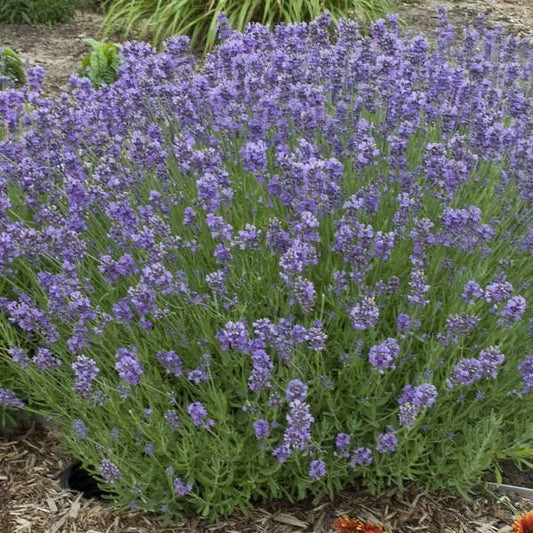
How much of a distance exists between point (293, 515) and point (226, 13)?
5.96 m

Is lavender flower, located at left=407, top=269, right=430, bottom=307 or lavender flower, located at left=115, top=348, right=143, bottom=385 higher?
lavender flower, located at left=407, top=269, right=430, bottom=307

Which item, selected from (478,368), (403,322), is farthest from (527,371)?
(403,322)

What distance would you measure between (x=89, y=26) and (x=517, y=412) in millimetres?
7898

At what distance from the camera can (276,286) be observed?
8.80ft

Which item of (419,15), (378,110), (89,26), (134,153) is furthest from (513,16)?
(134,153)

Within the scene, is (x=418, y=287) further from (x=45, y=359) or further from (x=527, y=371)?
(x=45, y=359)

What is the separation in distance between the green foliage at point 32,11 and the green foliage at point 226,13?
1.00 m

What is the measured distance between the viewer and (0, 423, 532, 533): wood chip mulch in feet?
8.82

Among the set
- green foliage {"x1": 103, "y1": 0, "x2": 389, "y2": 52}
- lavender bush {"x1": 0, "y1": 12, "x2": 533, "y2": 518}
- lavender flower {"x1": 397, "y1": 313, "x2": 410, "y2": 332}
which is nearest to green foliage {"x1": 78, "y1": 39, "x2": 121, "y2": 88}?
green foliage {"x1": 103, "y1": 0, "x2": 389, "y2": 52}

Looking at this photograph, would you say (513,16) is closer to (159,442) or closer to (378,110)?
(378,110)

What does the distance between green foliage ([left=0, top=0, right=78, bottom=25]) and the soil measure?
0.33ft

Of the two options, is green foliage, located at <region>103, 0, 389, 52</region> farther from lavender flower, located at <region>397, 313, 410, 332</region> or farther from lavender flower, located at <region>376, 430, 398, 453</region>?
lavender flower, located at <region>376, 430, 398, 453</region>

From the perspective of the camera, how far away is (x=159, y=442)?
8.18 ft

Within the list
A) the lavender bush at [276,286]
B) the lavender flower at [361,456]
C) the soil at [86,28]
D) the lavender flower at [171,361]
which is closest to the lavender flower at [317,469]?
the lavender bush at [276,286]
